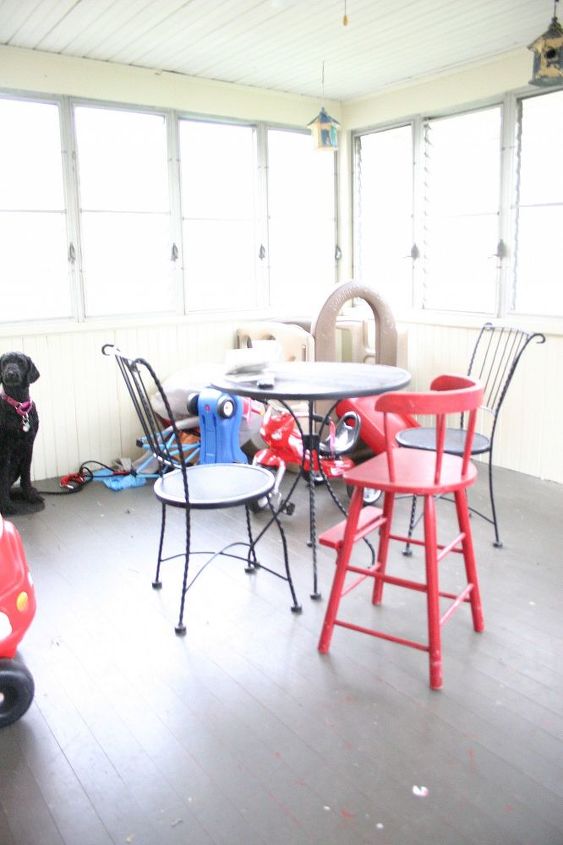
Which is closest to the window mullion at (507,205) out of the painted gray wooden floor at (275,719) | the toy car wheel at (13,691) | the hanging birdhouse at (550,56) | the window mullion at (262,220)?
the hanging birdhouse at (550,56)

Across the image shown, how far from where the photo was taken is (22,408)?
3879 mm

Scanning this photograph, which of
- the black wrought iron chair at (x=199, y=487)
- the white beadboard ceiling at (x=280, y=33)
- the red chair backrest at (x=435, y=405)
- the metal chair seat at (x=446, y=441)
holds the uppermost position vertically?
the white beadboard ceiling at (x=280, y=33)

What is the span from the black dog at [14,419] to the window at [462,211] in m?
2.77

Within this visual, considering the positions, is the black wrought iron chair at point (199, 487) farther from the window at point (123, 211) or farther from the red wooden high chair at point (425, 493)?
the window at point (123, 211)

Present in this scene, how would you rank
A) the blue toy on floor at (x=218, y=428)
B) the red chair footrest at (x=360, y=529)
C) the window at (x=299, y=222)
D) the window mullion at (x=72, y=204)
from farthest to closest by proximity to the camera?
the window at (x=299, y=222), the window mullion at (x=72, y=204), the blue toy on floor at (x=218, y=428), the red chair footrest at (x=360, y=529)

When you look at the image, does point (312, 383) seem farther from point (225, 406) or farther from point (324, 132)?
point (324, 132)

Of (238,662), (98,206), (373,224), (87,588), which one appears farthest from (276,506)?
(373,224)

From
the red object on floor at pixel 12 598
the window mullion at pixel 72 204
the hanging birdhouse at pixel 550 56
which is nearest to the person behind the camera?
the red object on floor at pixel 12 598

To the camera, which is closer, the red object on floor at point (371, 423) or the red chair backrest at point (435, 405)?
the red chair backrest at point (435, 405)

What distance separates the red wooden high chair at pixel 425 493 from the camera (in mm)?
2238

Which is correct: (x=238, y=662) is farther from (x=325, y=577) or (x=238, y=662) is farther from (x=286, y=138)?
(x=286, y=138)

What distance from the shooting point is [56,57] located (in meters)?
4.33

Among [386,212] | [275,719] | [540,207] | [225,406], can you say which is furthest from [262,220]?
[275,719]

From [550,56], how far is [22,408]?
9.86 feet
